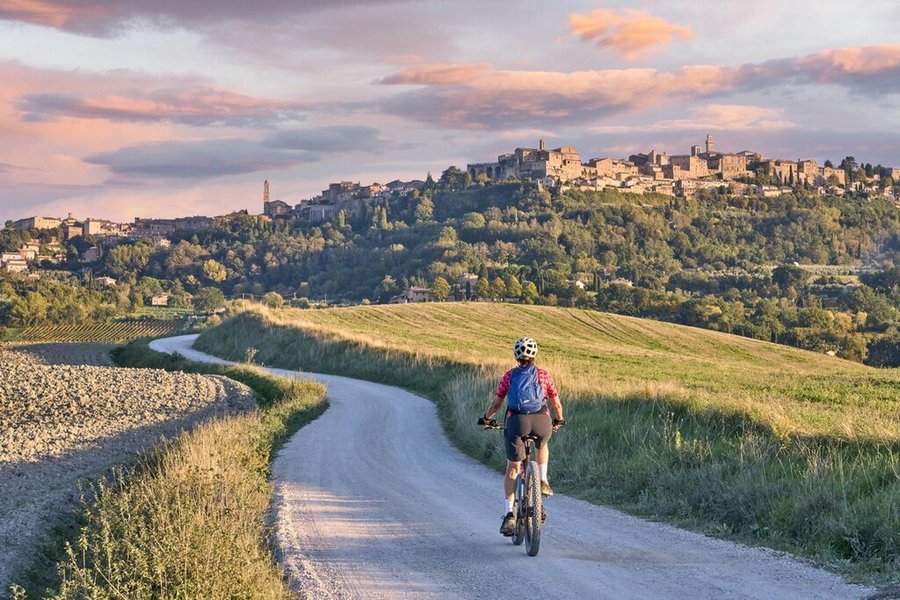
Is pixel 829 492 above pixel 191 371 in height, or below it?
above

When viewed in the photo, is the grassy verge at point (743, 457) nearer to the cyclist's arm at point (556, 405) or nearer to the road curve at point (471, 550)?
the road curve at point (471, 550)

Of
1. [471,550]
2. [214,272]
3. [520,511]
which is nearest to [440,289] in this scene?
[214,272]

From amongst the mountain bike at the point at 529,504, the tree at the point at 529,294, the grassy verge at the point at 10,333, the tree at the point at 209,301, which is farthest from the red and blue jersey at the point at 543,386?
the tree at the point at 209,301

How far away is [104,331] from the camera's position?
332 ft

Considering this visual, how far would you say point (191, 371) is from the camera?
174 feet

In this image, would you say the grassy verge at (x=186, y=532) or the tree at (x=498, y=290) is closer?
the grassy verge at (x=186, y=532)

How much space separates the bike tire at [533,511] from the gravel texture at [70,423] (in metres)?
7.11

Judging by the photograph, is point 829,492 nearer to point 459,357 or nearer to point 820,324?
point 459,357

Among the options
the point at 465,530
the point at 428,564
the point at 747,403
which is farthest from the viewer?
the point at 747,403

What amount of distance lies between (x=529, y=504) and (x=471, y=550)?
0.95 metres

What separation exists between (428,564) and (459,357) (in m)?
29.4

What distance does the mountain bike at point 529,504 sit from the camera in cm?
1006

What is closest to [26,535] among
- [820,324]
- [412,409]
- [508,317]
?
[412,409]

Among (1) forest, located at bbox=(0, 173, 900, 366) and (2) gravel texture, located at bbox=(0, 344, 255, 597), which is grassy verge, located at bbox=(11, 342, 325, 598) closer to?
(2) gravel texture, located at bbox=(0, 344, 255, 597)
